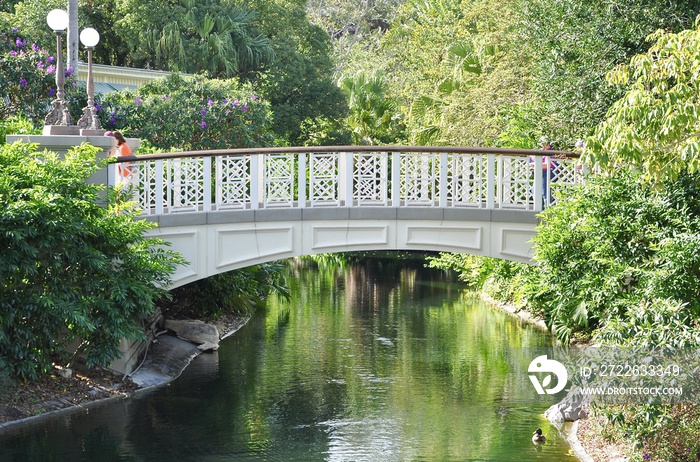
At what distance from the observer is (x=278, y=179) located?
13.4 m

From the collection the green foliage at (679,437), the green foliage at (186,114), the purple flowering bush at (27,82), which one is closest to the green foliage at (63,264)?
the green foliage at (679,437)

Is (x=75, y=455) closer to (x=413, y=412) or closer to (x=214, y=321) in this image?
(x=413, y=412)

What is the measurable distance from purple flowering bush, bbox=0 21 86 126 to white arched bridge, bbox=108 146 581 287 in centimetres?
601

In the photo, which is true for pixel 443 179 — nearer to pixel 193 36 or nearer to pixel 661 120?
pixel 661 120

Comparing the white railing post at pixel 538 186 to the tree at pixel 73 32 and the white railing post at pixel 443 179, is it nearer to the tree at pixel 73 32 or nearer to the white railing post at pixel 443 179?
the white railing post at pixel 443 179

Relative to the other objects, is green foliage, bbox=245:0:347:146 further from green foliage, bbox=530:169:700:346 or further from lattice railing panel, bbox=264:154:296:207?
green foliage, bbox=530:169:700:346

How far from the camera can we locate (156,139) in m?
20.4

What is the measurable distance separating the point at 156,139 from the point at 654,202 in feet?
36.5

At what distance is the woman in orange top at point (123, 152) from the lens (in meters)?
13.1

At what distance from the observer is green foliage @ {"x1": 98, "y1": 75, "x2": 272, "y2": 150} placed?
20.1m

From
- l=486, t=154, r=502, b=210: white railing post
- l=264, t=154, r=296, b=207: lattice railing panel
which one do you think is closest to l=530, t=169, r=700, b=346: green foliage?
l=486, t=154, r=502, b=210: white railing post

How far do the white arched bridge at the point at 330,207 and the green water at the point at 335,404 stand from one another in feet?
5.61

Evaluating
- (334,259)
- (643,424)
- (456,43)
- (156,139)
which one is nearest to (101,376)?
(643,424)

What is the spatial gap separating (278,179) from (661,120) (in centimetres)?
518
